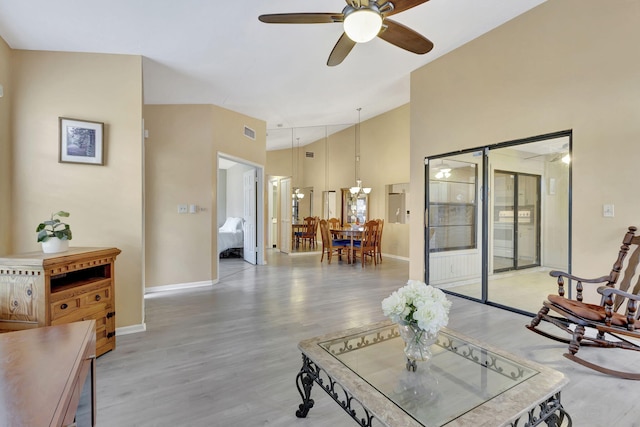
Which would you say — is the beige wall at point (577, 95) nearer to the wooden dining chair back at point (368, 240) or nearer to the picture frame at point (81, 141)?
the wooden dining chair back at point (368, 240)

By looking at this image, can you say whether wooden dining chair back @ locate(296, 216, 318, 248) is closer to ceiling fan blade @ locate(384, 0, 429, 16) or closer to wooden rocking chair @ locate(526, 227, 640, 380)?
wooden rocking chair @ locate(526, 227, 640, 380)

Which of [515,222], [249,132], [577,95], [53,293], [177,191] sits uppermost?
[249,132]

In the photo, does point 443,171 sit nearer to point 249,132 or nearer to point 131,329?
point 249,132

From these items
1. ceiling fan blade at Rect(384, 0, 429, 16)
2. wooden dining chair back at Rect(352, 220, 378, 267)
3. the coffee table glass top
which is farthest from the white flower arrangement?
wooden dining chair back at Rect(352, 220, 378, 267)

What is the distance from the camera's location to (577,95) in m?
3.00

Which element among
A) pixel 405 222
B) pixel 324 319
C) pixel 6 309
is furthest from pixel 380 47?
pixel 405 222

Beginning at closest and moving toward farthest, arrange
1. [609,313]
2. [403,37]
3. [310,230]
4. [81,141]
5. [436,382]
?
[436,382], [609,313], [403,37], [81,141], [310,230]

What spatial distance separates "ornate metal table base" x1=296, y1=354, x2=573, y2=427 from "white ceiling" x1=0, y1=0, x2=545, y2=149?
290 centimetres

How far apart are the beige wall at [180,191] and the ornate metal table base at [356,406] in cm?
340

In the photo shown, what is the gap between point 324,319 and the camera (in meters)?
3.33

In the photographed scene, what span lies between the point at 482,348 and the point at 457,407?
578 millimetres

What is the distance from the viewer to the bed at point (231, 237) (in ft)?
23.1

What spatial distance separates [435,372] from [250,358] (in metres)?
1.53

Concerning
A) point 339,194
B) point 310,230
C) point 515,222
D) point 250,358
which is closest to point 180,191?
point 250,358
